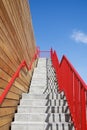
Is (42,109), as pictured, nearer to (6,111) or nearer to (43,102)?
(43,102)

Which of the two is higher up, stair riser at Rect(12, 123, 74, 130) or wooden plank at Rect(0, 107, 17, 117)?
wooden plank at Rect(0, 107, 17, 117)

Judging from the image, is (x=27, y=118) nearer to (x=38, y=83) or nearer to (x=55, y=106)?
(x=55, y=106)

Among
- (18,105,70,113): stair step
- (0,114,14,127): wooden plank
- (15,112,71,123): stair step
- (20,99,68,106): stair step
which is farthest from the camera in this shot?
(20,99,68,106): stair step

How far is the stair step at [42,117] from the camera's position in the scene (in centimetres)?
A: 536

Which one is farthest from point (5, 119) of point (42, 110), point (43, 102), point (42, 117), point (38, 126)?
point (43, 102)

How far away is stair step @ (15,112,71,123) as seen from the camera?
536 cm

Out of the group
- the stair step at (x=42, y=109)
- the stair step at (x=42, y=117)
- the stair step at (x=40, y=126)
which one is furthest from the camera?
the stair step at (x=42, y=109)

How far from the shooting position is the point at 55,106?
5.77m

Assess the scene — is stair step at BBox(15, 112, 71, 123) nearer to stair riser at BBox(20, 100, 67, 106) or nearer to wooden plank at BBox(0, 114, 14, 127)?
wooden plank at BBox(0, 114, 14, 127)

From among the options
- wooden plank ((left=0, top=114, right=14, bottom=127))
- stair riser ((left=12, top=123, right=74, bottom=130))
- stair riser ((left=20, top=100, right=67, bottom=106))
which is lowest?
stair riser ((left=12, top=123, right=74, bottom=130))

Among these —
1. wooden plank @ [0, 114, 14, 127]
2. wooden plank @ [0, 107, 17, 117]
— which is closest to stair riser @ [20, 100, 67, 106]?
wooden plank @ [0, 107, 17, 117]

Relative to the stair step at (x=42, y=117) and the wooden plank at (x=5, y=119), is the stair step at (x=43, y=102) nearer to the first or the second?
the stair step at (x=42, y=117)

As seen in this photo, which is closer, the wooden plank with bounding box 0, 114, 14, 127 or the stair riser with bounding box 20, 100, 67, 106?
the wooden plank with bounding box 0, 114, 14, 127

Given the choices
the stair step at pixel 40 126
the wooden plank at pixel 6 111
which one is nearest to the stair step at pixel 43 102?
the wooden plank at pixel 6 111
